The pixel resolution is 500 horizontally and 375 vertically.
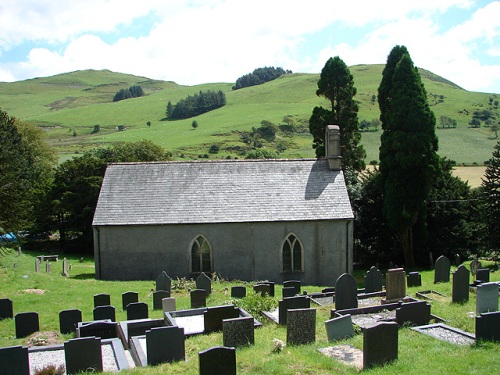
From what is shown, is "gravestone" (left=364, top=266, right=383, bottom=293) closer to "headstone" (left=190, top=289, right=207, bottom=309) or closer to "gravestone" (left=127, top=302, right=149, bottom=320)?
"headstone" (left=190, top=289, right=207, bottom=309)

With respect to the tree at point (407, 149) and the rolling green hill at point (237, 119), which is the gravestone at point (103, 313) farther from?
the rolling green hill at point (237, 119)

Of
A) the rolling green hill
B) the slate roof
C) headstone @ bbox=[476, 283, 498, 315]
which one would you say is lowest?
headstone @ bbox=[476, 283, 498, 315]

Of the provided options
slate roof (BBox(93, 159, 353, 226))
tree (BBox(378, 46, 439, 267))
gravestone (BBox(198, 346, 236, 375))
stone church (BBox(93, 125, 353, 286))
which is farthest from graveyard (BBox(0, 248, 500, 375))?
tree (BBox(378, 46, 439, 267))

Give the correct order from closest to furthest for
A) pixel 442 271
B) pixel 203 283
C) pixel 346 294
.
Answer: pixel 346 294 → pixel 203 283 → pixel 442 271

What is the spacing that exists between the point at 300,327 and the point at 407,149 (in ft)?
72.6

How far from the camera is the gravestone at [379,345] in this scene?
448 inches

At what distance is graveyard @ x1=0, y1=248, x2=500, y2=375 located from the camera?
11.5 m

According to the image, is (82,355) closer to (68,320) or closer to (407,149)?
(68,320)

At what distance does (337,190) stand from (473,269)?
918cm

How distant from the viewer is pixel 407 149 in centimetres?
3262

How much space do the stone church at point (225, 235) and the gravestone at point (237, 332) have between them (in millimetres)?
14907

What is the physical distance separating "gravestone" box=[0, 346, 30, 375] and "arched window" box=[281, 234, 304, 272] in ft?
61.8

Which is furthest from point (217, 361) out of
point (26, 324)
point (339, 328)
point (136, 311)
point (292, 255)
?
point (292, 255)

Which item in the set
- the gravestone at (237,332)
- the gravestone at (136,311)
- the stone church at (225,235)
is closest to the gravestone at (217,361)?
the gravestone at (237,332)
